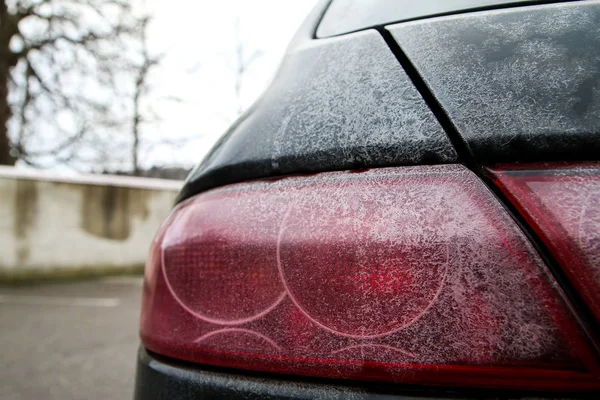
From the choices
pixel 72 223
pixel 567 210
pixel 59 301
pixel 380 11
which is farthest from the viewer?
pixel 72 223

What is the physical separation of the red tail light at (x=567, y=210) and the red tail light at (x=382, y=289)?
0.02m

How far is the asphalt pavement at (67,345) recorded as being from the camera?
2.72 metres

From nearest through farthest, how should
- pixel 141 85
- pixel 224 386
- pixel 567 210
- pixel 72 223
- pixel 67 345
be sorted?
pixel 567 210 → pixel 224 386 → pixel 67 345 → pixel 72 223 → pixel 141 85

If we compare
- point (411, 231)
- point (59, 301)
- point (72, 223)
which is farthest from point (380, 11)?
point (72, 223)

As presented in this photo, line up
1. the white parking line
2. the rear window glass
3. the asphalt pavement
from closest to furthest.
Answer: the rear window glass
the asphalt pavement
the white parking line

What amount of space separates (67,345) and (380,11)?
374cm

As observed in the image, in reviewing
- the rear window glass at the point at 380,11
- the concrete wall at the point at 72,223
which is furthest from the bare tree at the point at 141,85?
the rear window glass at the point at 380,11

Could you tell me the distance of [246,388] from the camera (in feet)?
2.07

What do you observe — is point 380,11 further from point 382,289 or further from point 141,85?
point 141,85

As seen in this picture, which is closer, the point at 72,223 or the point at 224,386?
the point at 224,386

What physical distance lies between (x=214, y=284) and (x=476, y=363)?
14.8 inches

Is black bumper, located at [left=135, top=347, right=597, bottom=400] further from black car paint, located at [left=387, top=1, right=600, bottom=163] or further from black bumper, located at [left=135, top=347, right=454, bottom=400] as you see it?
black car paint, located at [left=387, top=1, right=600, bottom=163]

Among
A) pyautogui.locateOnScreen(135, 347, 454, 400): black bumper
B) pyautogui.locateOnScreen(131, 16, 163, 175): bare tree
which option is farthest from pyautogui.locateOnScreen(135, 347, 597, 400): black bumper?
pyautogui.locateOnScreen(131, 16, 163, 175): bare tree

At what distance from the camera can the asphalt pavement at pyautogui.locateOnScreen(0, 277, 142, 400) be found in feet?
8.94
